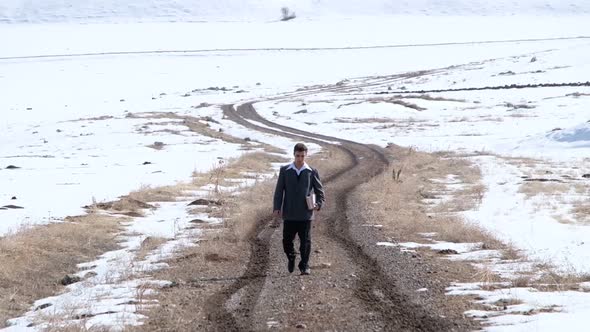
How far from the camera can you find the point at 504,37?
137m

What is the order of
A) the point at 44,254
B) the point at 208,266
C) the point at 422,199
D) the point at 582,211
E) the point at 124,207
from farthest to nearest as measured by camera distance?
the point at 422,199
the point at 124,207
the point at 582,211
the point at 44,254
the point at 208,266

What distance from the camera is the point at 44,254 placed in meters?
13.8

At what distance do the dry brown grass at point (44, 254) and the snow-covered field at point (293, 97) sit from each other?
431 millimetres

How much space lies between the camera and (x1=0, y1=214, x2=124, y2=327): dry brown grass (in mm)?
11633

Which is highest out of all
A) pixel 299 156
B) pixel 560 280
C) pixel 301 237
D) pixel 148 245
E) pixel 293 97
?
pixel 299 156

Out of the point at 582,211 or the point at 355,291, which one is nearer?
the point at 355,291

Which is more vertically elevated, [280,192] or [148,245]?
[280,192]

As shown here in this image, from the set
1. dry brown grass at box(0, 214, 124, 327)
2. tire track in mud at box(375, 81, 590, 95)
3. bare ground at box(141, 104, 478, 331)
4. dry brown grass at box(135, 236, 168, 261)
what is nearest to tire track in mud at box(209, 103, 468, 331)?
bare ground at box(141, 104, 478, 331)

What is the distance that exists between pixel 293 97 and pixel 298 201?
6315cm

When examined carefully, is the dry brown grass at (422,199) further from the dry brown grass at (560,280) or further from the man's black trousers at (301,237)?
the man's black trousers at (301,237)

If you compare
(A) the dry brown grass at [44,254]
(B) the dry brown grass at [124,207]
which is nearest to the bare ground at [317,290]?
(A) the dry brown grass at [44,254]

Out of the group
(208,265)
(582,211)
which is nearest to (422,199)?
(582,211)

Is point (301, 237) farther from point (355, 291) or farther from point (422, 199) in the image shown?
point (422, 199)

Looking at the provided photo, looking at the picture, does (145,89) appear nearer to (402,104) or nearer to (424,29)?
(402,104)
